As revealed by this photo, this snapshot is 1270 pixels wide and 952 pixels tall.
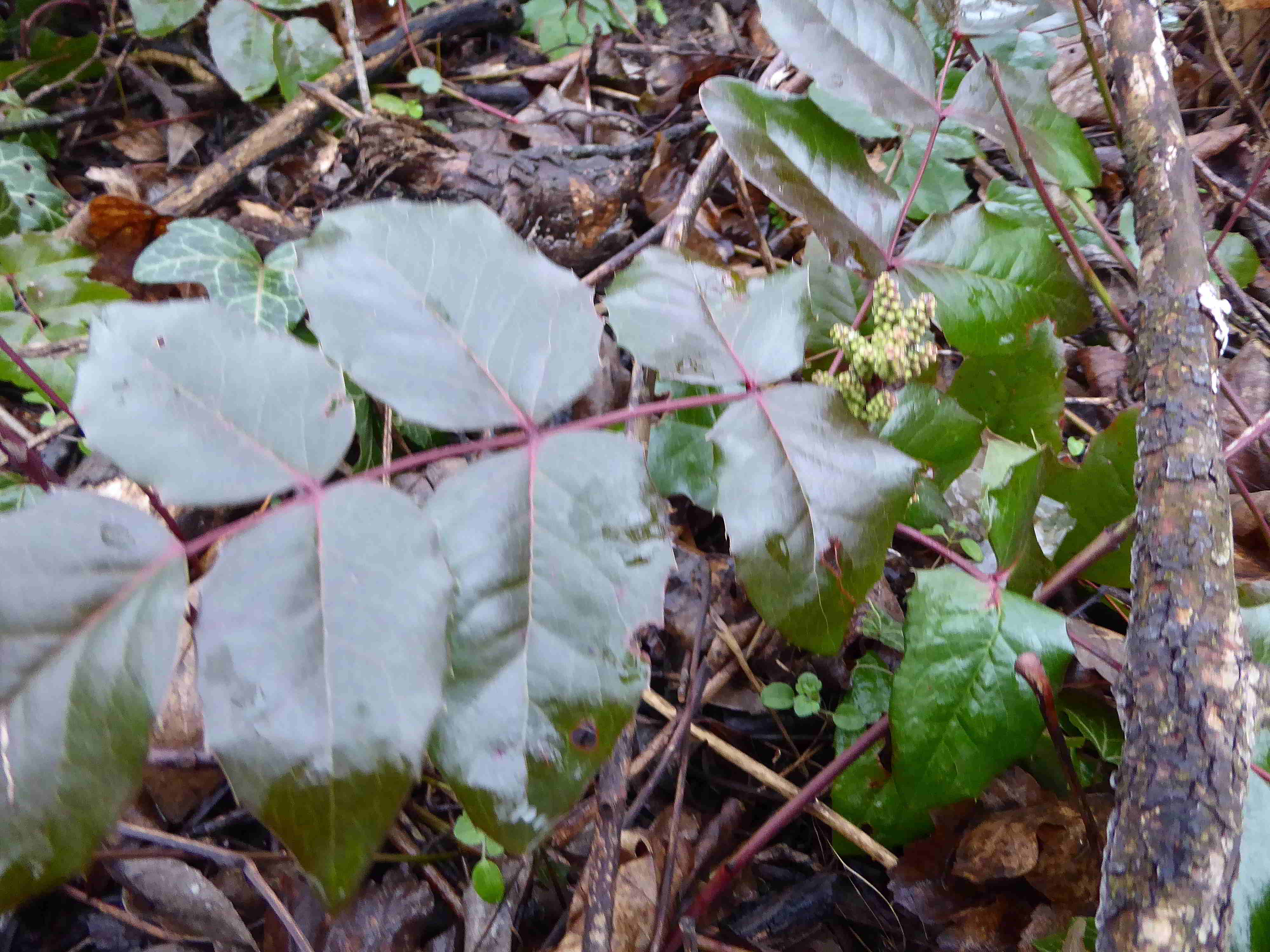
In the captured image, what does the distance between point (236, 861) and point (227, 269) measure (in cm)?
118

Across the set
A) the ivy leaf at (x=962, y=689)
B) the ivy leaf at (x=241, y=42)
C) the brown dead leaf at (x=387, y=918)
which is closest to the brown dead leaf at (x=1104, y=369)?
the ivy leaf at (x=962, y=689)

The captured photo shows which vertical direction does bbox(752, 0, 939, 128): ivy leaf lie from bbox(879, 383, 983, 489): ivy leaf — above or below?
above

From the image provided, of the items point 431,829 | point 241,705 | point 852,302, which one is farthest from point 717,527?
point 241,705

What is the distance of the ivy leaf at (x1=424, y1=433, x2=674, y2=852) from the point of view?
619mm

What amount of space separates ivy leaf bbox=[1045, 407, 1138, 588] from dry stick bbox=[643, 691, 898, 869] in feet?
1.55

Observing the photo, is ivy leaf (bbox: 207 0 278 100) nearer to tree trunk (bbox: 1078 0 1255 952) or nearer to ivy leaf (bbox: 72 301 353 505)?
ivy leaf (bbox: 72 301 353 505)

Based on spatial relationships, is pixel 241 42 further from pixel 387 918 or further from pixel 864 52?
pixel 387 918

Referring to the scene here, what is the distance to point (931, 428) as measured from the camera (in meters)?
1.01

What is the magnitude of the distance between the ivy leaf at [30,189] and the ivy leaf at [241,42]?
1.86ft

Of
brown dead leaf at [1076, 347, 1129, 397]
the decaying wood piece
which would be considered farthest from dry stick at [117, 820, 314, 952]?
brown dead leaf at [1076, 347, 1129, 397]

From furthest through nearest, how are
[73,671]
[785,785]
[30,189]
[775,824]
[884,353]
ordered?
[30,189] → [785,785] → [775,824] → [884,353] → [73,671]

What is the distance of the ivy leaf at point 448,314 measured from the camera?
71 cm

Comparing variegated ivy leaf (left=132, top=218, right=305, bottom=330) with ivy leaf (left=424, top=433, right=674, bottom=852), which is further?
variegated ivy leaf (left=132, top=218, right=305, bottom=330)

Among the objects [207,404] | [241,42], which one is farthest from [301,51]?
[207,404]
